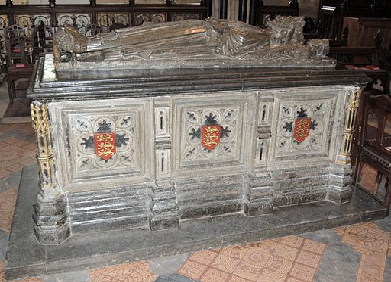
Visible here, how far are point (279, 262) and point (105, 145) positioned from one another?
1311 mm

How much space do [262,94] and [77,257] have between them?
60.2 inches

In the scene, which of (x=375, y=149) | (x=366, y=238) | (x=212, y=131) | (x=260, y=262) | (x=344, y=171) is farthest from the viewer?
(x=375, y=149)

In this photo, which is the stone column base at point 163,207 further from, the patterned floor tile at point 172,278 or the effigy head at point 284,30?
the effigy head at point 284,30

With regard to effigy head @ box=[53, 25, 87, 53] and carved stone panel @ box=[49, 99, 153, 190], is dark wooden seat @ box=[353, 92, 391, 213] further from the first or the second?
effigy head @ box=[53, 25, 87, 53]

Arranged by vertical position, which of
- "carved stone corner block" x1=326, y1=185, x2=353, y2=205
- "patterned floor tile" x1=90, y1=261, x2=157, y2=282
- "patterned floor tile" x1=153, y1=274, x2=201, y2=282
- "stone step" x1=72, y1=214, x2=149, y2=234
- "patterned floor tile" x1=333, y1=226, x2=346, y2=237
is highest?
"carved stone corner block" x1=326, y1=185, x2=353, y2=205

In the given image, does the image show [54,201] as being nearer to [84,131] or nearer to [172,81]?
[84,131]

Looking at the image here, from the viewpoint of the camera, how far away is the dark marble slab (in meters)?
2.54

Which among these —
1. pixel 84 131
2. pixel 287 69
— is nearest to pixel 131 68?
pixel 84 131

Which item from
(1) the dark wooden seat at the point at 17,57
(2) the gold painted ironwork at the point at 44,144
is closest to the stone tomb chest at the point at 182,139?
(2) the gold painted ironwork at the point at 44,144

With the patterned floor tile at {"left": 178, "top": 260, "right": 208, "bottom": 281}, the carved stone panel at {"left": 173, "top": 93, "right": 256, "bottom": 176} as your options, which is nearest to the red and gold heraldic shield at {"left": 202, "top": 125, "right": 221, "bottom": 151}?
the carved stone panel at {"left": 173, "top": 93, "right": 256, "bottom": 176}

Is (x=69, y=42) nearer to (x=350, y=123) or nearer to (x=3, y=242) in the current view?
(x=3, y=242)

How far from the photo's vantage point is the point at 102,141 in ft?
8.59

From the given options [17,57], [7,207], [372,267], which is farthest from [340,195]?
[17,57]

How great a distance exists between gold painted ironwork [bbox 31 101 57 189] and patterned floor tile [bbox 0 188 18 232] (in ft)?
2.17
